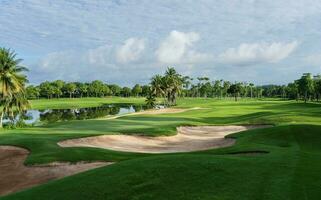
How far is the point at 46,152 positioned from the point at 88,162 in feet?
14.7

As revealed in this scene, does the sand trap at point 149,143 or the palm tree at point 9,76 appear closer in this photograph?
the sand trap at point 149,143

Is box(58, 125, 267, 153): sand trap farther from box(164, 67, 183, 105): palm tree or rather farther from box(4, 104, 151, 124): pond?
box(164, 67, 183, 105): palm tree

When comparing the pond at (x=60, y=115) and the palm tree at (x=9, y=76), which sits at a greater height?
the palm tree at (x=9, y=76)

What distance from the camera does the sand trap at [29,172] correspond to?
20.5m

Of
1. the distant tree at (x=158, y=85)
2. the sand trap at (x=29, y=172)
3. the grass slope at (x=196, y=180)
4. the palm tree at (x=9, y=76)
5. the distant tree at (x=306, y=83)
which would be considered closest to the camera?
the grass slope at (x=196, y=180)

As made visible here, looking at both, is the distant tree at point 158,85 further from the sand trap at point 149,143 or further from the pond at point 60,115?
the sand trap at point 149,143

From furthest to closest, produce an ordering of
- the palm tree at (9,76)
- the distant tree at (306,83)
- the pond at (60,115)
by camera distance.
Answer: the distant tree at (306,83) < the pond at (60,115) < the palm tree at (9,76)

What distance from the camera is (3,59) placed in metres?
66.8

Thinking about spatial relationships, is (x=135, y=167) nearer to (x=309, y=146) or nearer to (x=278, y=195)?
(x=278, y=195)

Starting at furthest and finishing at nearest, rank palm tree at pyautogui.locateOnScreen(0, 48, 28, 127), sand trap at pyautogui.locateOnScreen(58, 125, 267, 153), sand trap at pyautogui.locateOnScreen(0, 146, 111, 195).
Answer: palm tree at pyautogui.locateOnScreen(0, 48, 28, 127) → sand trap at pyautogui.locateOnScreen(58, 125, 267, 153) → sand trap at pyautogui.locateOnScreen(0, 146, 111, 195)

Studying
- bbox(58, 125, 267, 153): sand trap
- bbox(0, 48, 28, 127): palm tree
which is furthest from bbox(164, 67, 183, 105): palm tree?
bbox(58, 125, 267, 153): sand trap

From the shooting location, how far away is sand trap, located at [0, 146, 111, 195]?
20516 millimetres

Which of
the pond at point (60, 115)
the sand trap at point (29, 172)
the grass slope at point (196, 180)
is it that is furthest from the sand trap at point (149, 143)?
the pond at point (60, 115)

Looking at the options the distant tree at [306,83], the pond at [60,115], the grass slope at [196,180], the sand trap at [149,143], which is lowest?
the pond at [60,115]
